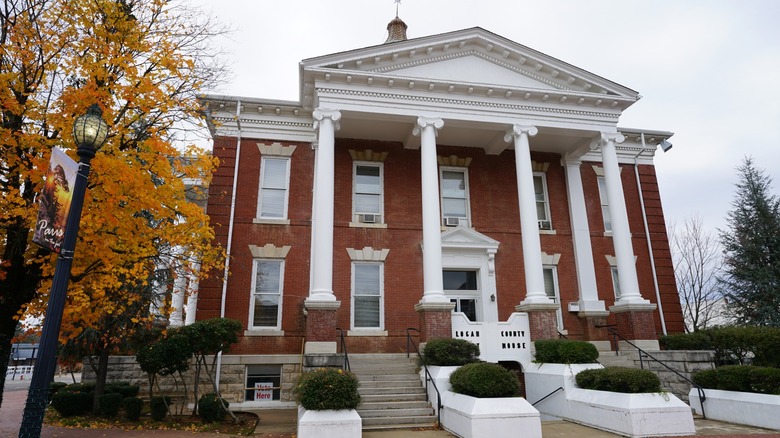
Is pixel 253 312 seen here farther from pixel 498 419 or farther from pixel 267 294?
Answer: pixel 498 419

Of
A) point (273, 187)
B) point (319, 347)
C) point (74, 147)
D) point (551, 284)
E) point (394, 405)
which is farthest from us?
point (551, 284)

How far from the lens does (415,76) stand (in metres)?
16.6

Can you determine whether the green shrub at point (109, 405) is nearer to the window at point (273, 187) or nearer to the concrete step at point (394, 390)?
the concrete step at point (394, 390)

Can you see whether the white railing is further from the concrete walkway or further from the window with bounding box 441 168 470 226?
the window with bounding box 441 168 470 226

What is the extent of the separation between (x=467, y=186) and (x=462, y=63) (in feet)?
15.9

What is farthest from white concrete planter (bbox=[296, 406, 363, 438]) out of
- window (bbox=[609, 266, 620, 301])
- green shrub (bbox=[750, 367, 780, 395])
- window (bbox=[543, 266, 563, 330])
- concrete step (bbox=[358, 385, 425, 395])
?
window (bbox=[609, 266, 620, 301])

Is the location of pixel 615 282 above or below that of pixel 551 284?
above

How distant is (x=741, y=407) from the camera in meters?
11.3

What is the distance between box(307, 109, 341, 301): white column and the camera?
562 inches

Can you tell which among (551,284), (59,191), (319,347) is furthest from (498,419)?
(551,284)

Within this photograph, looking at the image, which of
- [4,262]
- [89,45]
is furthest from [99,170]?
[89,45]

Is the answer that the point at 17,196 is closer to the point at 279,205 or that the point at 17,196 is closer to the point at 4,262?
the point at 4,262

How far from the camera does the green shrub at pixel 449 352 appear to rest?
496 inches

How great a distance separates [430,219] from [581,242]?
25.4 ft
